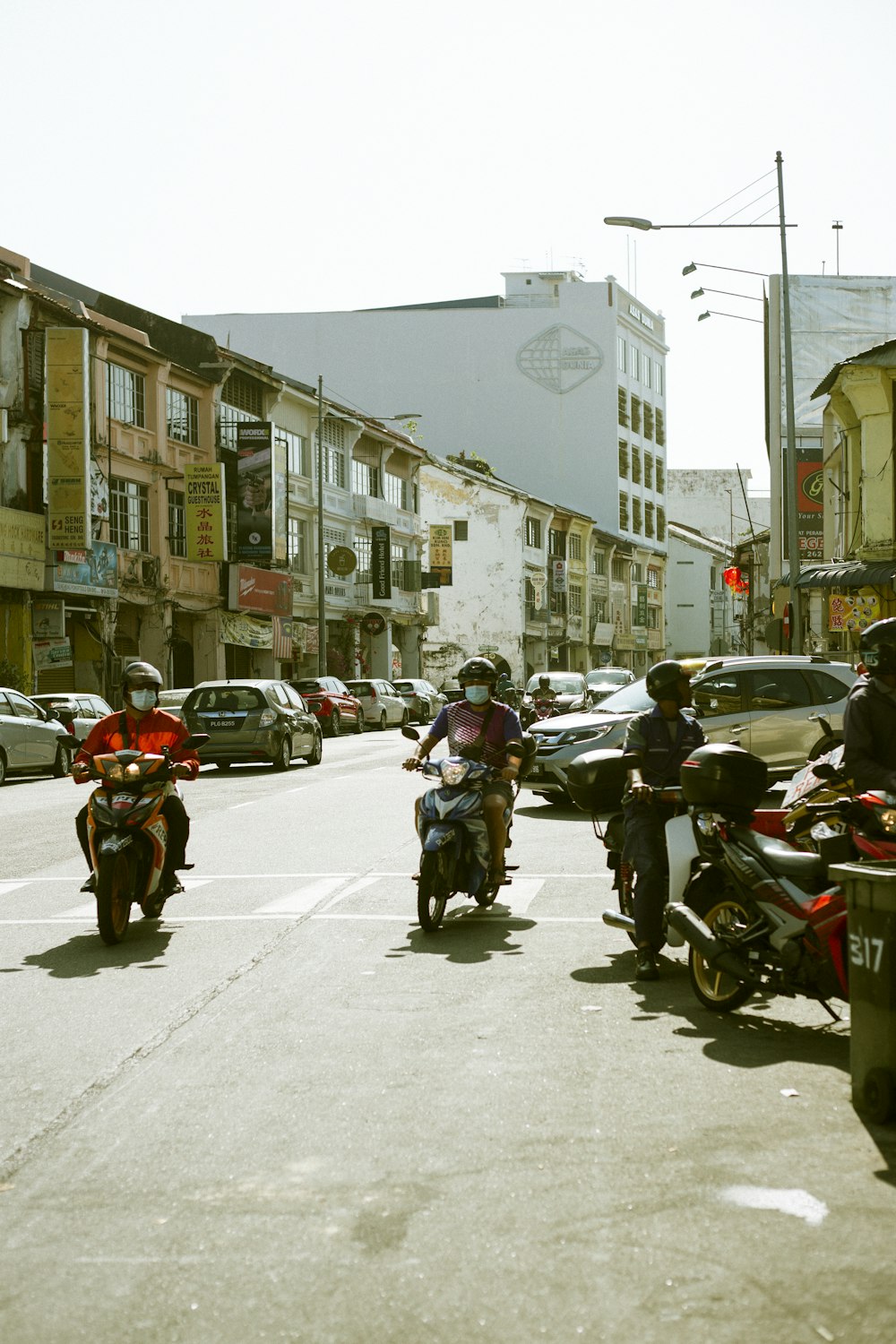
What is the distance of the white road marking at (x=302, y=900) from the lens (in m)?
10.3

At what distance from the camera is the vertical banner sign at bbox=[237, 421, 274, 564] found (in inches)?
1759

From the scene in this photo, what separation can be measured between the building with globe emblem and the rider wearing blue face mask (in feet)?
219

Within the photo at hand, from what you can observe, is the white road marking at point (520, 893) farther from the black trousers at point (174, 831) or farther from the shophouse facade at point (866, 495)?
the shophouse facade at point (866, 495)

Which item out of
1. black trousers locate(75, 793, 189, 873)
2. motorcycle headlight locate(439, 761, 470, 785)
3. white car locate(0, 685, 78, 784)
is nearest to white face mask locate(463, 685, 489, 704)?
motorcycle headlight locate(439, 761, 470, 785)

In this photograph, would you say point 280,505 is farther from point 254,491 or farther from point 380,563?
point 380,563

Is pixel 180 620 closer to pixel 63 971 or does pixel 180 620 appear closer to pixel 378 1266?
pixel 63 971

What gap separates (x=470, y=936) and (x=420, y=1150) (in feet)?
14.7

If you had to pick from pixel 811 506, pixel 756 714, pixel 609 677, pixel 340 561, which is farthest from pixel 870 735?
pixel 340 561

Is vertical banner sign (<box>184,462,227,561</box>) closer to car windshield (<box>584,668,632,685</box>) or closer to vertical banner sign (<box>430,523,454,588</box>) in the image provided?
car windshield (<box>584,668,632,685</box>)

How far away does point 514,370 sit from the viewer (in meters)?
82.5

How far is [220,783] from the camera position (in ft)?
77.9

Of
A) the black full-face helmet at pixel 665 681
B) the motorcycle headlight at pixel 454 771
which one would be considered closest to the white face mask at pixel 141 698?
the motorcycle headlight at pixel 454 771

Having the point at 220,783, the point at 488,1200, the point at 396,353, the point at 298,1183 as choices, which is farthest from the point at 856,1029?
the point at 396,353

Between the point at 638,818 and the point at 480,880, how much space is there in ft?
6.05
